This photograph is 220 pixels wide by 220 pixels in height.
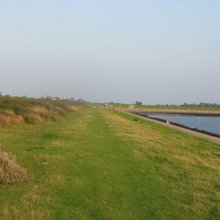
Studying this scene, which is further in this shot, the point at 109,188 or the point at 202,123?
the point at 202,123

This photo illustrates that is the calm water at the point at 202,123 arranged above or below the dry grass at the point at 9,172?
below

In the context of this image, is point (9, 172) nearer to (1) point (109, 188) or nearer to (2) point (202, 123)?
(1) point (109, 188)

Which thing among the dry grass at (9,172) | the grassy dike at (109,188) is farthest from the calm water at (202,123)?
the dry grass at (9,172)

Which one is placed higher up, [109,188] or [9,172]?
[9,172]

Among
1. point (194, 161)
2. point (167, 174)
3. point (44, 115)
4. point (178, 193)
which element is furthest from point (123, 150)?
point (44, 115)

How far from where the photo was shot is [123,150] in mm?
17875

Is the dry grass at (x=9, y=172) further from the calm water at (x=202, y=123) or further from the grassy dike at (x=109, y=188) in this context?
the calm water at (x=202, y=123)

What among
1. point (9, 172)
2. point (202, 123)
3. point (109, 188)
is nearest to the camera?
point (109, 188)

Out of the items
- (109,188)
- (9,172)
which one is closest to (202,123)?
(109,188)

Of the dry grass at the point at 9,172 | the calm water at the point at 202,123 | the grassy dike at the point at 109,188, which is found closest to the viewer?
the grassy dike at the point at 109,188

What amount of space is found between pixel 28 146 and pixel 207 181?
26.9ft

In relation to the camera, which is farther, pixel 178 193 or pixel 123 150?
pixel 123 150

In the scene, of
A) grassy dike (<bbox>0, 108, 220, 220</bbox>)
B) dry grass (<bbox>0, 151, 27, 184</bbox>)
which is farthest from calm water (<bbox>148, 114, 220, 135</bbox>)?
dry grass (<bbox>0, 151, 27, 184</bbox>)

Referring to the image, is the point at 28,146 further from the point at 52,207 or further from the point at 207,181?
the point at 52,207
